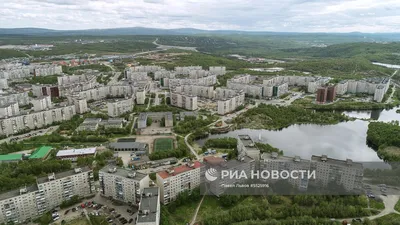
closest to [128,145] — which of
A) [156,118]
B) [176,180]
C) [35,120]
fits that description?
[156,118]

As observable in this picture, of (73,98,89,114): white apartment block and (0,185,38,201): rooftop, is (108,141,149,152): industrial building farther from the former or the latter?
(73,98,89,114): white apartment block

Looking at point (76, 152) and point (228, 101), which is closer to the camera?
point (76, 152)

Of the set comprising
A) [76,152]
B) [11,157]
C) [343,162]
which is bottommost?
[11,157]

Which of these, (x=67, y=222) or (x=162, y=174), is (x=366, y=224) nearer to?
(x=162, y=174)

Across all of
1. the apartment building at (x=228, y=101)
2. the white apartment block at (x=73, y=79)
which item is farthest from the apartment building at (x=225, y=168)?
the white apartment block at (x=73, y=79)

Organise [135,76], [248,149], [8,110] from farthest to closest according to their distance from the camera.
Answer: [135,76]
[8,110]
[248,149]

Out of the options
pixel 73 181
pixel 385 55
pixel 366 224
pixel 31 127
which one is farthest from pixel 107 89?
pixel 385 55

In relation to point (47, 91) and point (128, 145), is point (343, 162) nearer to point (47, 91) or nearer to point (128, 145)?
point (128, 145)
